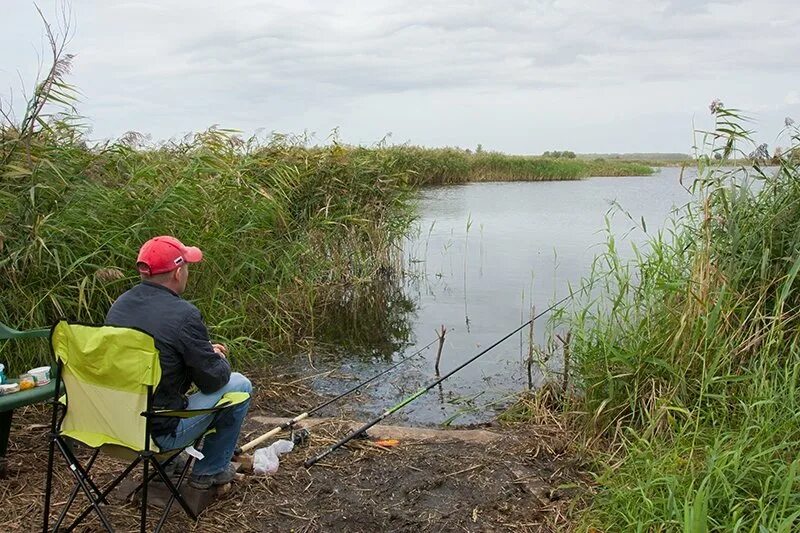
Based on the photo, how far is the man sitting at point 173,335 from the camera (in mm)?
2643

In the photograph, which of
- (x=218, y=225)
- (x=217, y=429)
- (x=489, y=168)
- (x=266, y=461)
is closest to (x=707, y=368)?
(x=266, y=461)

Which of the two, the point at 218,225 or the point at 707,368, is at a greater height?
the point at 218,225

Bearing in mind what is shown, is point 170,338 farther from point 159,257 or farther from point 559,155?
point 559,155

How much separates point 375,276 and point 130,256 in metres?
4.67

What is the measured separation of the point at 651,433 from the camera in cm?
337

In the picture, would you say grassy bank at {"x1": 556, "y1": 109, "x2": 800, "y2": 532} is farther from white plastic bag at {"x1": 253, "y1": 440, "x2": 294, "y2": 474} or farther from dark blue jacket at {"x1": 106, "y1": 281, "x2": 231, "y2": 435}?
dark blue jacket at {"x1": 106, "y1": 281, "x2": 231, "y2": 435}

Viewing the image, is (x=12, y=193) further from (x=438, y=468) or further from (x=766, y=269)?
(x=766, y=269)

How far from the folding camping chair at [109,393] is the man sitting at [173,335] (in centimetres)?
13

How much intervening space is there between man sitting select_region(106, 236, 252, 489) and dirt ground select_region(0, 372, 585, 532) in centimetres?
52

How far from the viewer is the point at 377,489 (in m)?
3.29

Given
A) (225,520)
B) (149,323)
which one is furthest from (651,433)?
(149,323)

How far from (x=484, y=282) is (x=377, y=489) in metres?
7.18

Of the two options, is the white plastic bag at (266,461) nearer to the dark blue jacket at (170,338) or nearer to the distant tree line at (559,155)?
the dark blue jacket at (170,338)

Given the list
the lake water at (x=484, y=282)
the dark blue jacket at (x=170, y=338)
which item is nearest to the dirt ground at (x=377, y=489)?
the dark blue jacket at (x=170, y=338)
